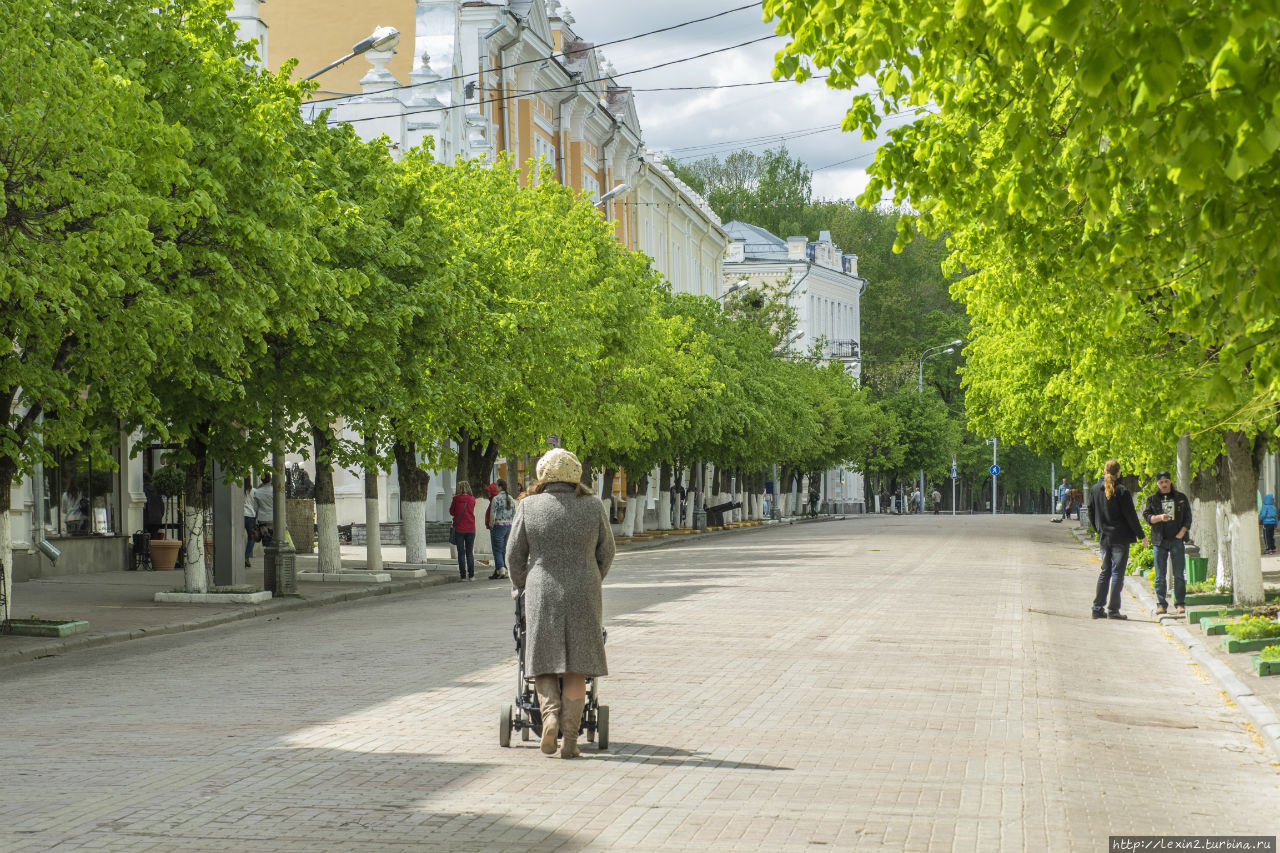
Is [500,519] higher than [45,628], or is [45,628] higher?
[500,519]

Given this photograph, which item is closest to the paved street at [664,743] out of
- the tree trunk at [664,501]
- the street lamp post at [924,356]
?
the tree trunk at [664,501]

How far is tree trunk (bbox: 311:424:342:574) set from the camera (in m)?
27.0

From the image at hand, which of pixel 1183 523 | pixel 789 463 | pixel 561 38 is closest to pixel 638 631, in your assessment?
pixel 1183 523

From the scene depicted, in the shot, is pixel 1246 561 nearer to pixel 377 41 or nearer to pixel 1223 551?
pixel 1223 551

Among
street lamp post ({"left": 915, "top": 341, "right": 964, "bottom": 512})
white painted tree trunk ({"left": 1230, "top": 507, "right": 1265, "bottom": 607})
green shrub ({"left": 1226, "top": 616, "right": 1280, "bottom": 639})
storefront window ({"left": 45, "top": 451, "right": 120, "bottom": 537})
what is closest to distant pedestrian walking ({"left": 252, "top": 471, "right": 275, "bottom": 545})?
storefront window ({"left": 45, "top": 451, "right": 120, "bottom": 537})

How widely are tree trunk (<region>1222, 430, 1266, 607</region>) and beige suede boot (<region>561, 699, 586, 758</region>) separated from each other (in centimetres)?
1218

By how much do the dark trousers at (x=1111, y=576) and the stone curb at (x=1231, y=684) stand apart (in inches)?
22.1

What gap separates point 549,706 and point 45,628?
34.9 ft

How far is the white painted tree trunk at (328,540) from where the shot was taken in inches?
1100

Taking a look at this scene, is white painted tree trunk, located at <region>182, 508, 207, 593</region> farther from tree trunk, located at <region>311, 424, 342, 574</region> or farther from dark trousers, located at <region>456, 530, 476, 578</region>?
dark trousers, located at <region>456, 530, 476, 578</region>

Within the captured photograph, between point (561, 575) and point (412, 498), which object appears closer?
point (561, 575)

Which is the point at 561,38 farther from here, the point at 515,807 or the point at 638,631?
the point at 515,807

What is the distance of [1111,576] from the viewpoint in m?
20.3

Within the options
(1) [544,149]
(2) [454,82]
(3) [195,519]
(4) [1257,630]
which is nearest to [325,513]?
(3) [195,519]
